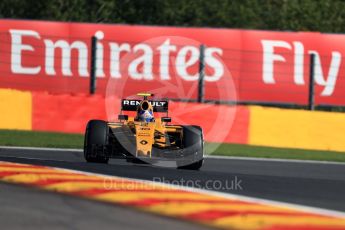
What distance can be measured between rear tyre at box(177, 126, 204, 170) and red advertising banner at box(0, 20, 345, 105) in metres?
8.00

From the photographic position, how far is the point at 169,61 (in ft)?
68.8

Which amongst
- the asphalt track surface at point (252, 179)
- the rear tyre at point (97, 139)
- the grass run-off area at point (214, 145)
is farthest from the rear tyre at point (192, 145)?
the grass run-off area at point (214, 145)

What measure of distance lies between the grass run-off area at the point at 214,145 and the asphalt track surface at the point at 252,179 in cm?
193

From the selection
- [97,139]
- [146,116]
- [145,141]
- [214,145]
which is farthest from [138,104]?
[214,145]

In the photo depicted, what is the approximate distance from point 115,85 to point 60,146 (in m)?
4.48

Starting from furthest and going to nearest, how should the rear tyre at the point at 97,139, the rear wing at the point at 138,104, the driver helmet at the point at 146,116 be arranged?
the rear wing at the point at 138,104 → the driver helmet at the point at 146,116 → the rear tyre at the point at 97,139

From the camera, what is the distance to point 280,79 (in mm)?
21125

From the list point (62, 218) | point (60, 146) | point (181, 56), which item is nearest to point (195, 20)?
point (181, 56)

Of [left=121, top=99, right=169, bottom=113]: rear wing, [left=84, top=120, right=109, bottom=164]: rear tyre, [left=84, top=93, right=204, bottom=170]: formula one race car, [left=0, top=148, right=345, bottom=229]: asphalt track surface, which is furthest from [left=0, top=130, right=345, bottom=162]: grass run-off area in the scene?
[left=84, top=120, right=109, bottom=164]: rear tyre

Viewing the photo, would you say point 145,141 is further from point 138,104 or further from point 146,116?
point 138,104

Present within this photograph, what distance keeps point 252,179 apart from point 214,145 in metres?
6.36

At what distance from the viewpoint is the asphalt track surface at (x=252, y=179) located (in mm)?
9562

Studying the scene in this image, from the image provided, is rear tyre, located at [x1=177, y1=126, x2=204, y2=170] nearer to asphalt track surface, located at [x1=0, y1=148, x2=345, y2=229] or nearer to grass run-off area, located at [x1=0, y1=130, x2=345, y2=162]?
asphalt track surface, located at [x1=0, y1=148, x2=345, y2=229]

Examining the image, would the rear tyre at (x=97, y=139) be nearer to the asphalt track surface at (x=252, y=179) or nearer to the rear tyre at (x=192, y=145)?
the asphalt track surface at (x=252, y=179)
